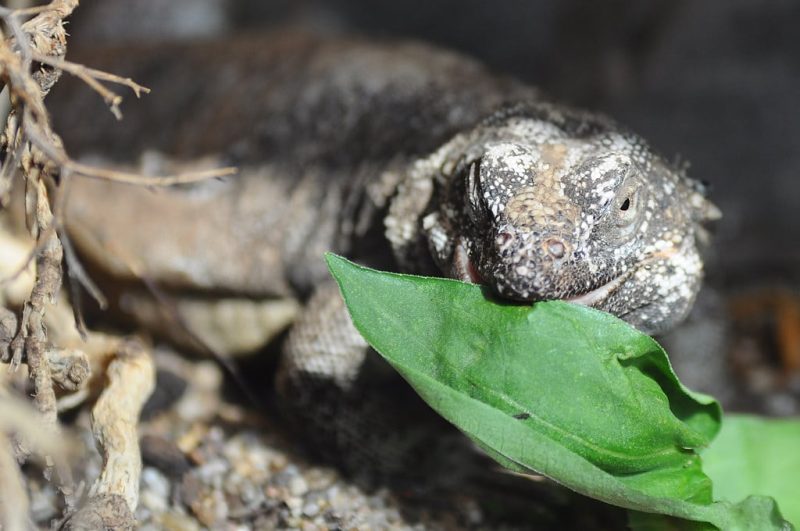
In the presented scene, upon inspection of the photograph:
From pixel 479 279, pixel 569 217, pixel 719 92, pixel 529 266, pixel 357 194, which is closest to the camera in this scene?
pixel 529 266

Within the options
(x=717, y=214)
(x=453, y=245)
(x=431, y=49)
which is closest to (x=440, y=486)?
(x=453, y=245)

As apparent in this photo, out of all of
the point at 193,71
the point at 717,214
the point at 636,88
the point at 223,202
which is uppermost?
the point at 636,88

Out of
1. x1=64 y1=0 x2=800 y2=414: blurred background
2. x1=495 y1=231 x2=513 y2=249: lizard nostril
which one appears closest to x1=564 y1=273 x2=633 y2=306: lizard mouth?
x1=495 y1=231 x2=513 y2=249: lizard nostril

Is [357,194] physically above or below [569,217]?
below

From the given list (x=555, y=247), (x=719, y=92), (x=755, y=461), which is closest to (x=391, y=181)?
(x=555, y=247)

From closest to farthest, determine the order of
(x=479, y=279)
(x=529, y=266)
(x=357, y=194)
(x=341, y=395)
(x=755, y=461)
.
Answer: (x=529, y=266)
(x=479, y=279)
(x=755, y=461)
(x=341, y=395)
(x=357, y=194)

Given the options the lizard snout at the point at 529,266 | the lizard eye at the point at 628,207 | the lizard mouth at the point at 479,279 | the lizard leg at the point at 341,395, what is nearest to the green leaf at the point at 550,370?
the lizard snout at the point at 529,266

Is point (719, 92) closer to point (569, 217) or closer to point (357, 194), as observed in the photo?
point (357, 194)

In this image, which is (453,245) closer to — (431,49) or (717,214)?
(717,214)
